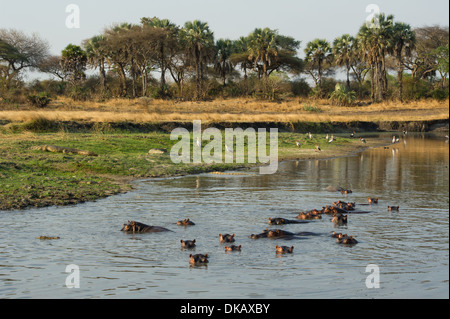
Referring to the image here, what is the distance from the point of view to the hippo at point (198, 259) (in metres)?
10.2

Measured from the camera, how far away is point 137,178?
2095cm

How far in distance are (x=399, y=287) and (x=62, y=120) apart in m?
28.3

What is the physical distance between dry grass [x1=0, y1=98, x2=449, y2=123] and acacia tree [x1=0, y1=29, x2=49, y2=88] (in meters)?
15.7

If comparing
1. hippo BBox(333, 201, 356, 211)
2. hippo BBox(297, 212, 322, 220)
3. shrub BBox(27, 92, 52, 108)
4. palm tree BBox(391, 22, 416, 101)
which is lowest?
hippo BBox(297, 212, 322, 220)

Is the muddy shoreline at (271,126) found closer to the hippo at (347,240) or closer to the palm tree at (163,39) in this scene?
the hippo at (347,240)

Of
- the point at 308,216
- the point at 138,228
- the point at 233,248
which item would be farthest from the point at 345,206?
the point at 138,228

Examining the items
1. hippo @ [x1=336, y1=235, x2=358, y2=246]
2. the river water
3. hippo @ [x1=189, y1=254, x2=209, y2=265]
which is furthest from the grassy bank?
hippo @ [x1=336, y1=235, x2=358, y2=246]

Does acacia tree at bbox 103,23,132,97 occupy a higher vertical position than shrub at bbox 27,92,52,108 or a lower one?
higher

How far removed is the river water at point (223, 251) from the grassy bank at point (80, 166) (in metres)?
0.96

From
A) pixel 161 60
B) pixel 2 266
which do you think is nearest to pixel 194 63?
pixel 161 60

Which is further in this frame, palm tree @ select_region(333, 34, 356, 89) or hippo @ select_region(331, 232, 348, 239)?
palm tree @ select_region(333, 34, 356, 89)

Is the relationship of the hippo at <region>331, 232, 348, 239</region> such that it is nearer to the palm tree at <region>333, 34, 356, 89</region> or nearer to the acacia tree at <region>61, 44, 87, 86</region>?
the acacia tree at <region>61, 44, 87, 86</region>

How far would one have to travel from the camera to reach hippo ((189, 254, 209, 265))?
1018 centimetres

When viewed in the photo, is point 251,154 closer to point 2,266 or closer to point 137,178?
point 137,178
